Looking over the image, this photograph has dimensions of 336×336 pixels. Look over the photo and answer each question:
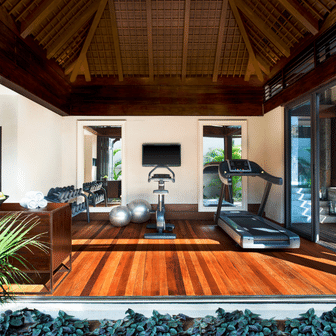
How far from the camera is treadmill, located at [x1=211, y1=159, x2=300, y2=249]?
3.65 meters

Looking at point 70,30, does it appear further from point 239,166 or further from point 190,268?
point 190,268

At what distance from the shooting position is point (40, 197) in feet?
8.42

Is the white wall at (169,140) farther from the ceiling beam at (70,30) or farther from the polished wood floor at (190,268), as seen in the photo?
the ceiling beam at (70,30)

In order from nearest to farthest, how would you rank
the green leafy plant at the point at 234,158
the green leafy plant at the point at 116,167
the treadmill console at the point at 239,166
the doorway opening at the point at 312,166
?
the doorway opening at the point at 312,166 → the treadmill console at the point at 239,166 → the green leafy plant at the point at 234,158 → the green leafy plant at the point at 116,167

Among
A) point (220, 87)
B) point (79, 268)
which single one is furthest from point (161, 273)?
point (220, 87)

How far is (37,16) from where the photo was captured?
3.65m

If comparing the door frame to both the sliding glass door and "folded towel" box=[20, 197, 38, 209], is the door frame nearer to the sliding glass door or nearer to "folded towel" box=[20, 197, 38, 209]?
"folded towel" box=[20, 197, 38, 209]

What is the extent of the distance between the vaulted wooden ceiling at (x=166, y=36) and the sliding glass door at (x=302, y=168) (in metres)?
1.22

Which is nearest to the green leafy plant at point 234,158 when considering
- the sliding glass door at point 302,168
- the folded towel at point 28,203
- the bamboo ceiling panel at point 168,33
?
the sliding glass door at point 302,168

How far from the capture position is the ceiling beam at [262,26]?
4500 millimetres

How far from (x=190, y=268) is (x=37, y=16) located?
433 cm

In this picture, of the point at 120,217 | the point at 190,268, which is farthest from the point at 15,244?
the point at 120,217

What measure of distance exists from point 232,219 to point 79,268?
309cm

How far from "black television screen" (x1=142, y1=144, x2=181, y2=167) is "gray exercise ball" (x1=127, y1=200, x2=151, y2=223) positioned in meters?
1.06
